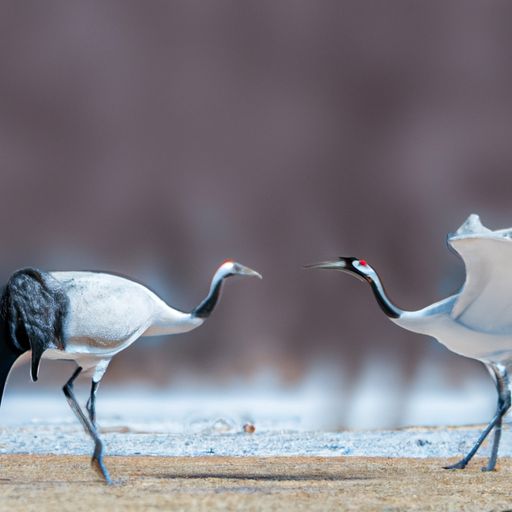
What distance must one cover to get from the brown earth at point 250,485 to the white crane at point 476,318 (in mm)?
823

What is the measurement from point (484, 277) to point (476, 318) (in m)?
0.56

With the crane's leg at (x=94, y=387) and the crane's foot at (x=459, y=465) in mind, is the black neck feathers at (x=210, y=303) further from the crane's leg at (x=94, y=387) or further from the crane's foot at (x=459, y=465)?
the crane's foot at (x=459, y=465)

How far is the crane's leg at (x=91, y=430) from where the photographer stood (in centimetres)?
672

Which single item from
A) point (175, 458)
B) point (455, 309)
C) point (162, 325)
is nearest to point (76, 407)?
point (162, 325)

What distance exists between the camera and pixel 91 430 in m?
6.78

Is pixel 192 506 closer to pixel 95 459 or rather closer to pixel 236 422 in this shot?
pixel 95 459

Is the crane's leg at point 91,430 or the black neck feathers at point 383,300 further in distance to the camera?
the black neck feathers at point 383,300

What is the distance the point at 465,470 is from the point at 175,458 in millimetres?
2731

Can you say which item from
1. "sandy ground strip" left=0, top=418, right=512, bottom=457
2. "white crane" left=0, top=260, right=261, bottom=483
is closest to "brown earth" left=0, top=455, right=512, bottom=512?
"white crane" left=0, top=260, right=261, bottom=483

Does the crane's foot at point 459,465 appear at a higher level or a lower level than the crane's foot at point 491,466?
lower

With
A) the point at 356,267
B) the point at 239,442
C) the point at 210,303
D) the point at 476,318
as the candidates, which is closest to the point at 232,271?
the point at 210,303

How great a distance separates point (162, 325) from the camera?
7422 mm

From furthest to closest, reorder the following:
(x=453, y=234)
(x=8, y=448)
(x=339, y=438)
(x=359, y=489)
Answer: (x=339, y=438) → (x=8, y=448) → (x=453, y=234) → (x=359, y=489)

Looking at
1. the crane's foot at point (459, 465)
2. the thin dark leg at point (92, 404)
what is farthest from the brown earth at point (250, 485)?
the thin dark leg at point (92, 404)
